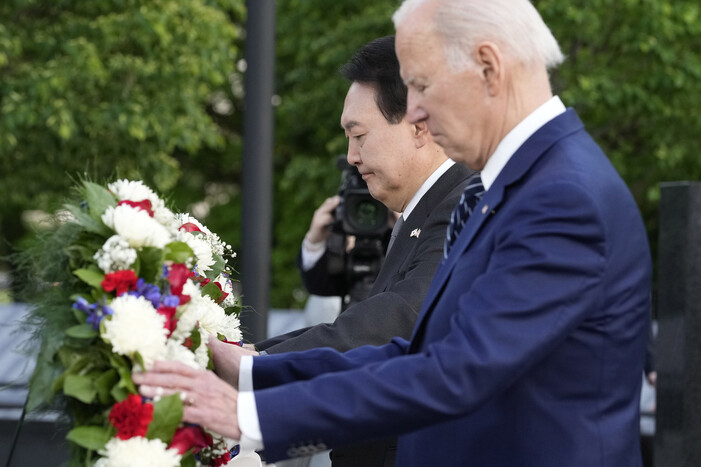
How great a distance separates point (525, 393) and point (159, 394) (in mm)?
714

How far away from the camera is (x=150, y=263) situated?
7.41ft

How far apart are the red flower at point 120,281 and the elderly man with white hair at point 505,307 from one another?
20 centimetres

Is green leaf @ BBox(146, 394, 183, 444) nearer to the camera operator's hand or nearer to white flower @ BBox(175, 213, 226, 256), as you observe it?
white flower @ BBox(175, 213, 226, 256)

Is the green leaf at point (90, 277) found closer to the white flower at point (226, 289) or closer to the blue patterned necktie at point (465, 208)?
the white flower at point (226, 289)

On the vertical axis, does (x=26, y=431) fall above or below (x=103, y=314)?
below

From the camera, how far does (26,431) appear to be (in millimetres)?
2842

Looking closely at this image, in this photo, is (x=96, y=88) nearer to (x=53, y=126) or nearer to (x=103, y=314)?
(x=53, y=126)

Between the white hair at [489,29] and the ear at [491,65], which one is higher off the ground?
the white hair at [489,29]

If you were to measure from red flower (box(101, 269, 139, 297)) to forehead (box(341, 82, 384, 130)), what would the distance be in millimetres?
1349

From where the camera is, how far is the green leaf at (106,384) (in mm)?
2117

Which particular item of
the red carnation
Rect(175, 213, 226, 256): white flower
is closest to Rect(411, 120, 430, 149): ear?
Rect(175, 213, 226, 256): white flower

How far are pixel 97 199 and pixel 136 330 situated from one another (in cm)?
37

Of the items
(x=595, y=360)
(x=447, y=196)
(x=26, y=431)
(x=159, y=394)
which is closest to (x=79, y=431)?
(x=159, y=394)

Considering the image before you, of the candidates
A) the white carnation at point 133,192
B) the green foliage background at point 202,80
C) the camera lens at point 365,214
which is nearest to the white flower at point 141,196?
the white carnation at point 133,192
